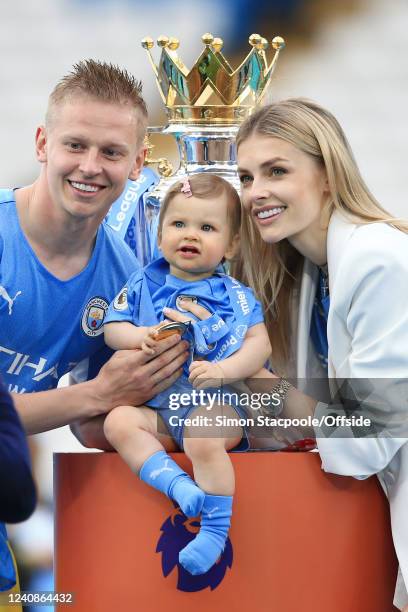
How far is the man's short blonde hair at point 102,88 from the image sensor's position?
2.44 metres

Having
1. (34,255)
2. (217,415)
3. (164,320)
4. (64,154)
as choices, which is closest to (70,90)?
(64,154)

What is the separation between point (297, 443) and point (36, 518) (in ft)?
5.28

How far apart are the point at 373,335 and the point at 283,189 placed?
1.22ft

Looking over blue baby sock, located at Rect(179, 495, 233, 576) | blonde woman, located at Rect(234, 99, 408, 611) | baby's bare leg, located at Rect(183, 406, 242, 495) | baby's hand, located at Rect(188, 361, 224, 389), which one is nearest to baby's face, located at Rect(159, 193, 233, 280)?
blonde woman, located at Rect(234, 99, 408, 611)

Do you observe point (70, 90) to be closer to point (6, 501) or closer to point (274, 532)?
point (274, 532)

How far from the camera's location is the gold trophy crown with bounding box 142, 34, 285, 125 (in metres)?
2.84

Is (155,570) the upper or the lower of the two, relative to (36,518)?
lower

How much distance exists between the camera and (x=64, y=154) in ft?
7.91

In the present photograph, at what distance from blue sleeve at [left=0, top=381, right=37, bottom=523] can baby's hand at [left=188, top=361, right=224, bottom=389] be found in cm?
68

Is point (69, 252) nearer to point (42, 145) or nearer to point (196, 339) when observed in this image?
point (42, 145)

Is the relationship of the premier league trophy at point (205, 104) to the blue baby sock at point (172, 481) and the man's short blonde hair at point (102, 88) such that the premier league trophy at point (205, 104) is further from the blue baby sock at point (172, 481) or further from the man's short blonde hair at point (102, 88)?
the blue baby sock at point (172, 481)

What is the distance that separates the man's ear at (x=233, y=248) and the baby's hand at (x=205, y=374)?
271mm

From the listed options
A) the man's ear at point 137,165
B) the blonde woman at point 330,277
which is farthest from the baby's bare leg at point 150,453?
the man's ear at point 137,165

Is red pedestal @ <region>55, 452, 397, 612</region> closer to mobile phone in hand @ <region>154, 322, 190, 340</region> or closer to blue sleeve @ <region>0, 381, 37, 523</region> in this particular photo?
mobile phone in hand @ <region>154, 322, 190, 340</region>
